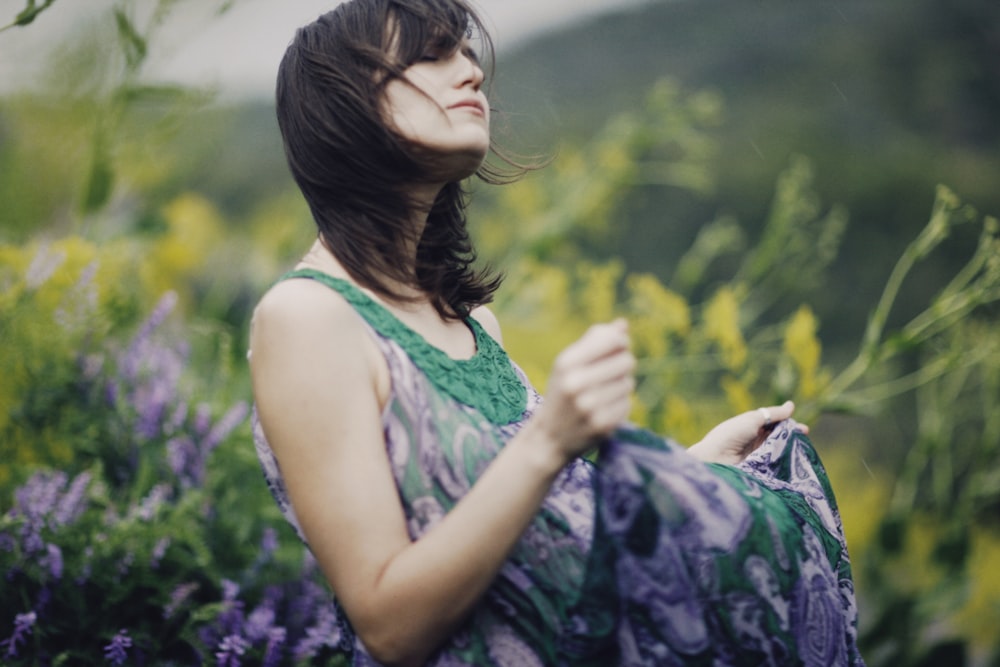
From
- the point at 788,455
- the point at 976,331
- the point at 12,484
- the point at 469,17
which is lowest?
the point at 976,331

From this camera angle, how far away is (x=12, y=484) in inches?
57.0

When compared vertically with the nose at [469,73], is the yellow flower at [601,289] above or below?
below

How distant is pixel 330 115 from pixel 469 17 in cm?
22

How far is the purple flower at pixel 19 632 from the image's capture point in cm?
108

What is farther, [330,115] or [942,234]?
[942,234]

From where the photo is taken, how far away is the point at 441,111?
0.88 m

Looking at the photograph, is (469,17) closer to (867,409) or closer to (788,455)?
(788,455)

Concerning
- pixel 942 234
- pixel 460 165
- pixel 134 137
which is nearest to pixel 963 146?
pixel 942 234

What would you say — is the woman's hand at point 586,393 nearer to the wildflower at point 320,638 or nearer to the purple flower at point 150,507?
the wildflower at point 320,638

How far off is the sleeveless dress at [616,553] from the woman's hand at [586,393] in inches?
2.0

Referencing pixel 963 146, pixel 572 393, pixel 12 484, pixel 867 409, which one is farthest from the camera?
pixel 963 146

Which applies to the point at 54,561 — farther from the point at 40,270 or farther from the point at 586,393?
the point at 586,393

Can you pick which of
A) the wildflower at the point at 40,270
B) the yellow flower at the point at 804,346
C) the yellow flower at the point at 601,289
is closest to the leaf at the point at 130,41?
the wildflower at the point at 40,270

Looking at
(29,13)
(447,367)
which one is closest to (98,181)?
(29,13)
